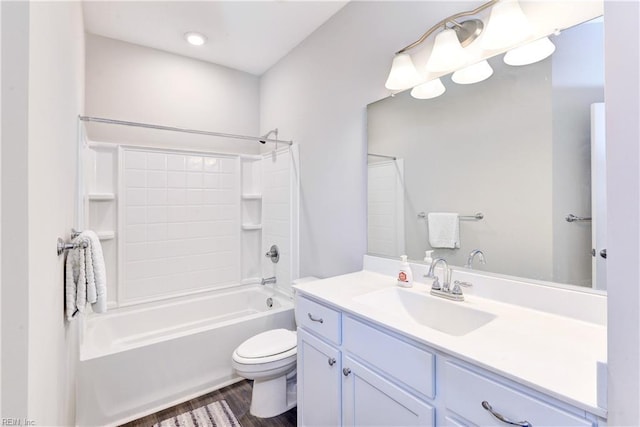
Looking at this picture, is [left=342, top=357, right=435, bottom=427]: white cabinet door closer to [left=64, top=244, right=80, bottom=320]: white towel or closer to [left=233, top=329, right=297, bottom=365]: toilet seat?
[left=233, top=329, right=297, bottom=365]: toilet seat

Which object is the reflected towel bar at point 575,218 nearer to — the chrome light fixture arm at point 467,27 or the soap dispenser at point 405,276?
the soap dispenser at point 405,276

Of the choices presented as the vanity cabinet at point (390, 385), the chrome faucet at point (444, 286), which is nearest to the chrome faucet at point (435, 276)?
the chrome faucet at point (444, 286)

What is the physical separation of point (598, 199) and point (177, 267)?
2856mm

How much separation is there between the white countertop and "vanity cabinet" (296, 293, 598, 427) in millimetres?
32

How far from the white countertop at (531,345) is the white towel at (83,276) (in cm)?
99

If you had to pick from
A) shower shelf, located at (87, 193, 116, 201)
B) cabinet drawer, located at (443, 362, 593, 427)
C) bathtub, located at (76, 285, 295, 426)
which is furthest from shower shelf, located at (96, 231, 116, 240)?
cabinet drawer, located at (443, 362, 593, 427)

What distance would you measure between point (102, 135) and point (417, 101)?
2.46m

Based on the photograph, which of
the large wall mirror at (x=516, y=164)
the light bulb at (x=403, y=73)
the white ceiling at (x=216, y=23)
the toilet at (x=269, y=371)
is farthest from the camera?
the white ceiling at (x=216, y=23)

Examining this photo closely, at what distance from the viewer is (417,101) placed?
1.59m

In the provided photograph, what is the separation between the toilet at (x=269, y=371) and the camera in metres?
1.72

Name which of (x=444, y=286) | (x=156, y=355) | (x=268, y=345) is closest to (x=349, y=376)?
(x=444, y=286)

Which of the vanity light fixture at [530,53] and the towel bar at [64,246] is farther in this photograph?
the vanity light fixture at [530,53]

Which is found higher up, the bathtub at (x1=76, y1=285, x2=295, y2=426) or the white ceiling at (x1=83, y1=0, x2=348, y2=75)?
the white ceiling at (x1=83, y1=0, x2=348, y2=75)

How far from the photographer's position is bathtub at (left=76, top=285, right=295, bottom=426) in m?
1.74
